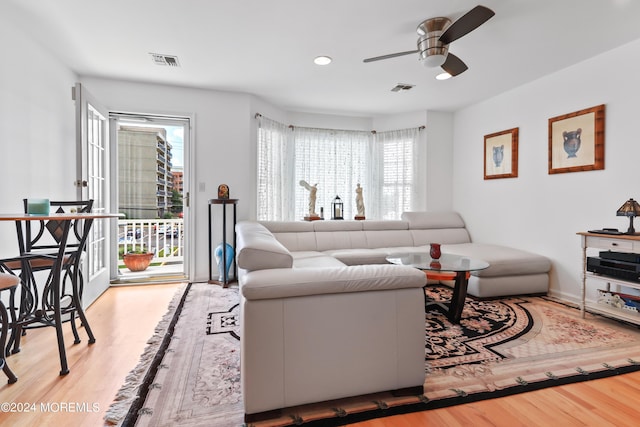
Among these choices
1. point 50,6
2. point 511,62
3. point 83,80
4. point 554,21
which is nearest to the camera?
point 50,6

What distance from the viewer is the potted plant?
15.4ft

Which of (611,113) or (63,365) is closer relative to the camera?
(63,365)

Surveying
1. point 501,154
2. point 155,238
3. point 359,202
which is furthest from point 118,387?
point 501,154

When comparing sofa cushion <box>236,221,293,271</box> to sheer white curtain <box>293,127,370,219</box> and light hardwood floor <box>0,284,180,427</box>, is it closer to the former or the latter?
light hardwood floor <box>0,284,180,427</box>

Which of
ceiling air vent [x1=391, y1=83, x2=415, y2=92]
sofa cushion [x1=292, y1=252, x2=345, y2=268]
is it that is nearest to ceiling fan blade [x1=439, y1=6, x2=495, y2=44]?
ceiling air vent [x1=391, y1=83, x2=415, y2=92]

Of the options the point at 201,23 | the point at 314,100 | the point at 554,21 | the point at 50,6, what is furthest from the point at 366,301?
the point at 314,100

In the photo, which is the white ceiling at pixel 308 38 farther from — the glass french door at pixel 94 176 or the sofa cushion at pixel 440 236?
the sofa cushion at pixel 440 236

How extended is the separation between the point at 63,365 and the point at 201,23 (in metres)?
2.56

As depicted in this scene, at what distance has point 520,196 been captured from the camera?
12.8 feet

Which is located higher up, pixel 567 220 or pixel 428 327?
pixel 567 220

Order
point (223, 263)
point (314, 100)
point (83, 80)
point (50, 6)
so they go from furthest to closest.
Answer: point (314, 100) < point (223, 263) < point (83, 80) < point (50, 6)

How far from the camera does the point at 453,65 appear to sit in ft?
8.61

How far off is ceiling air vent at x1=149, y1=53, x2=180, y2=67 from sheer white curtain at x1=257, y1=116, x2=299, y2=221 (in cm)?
131

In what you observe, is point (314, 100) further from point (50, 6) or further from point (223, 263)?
point (50, 6)
